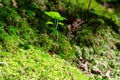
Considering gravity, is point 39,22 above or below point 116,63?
above

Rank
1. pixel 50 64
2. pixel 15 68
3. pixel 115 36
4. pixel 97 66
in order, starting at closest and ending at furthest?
pixel 15 68
pixel 50 64
pixel 97 66
pixel 115 36

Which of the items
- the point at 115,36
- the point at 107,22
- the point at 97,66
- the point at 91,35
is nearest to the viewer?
the point at 97,66

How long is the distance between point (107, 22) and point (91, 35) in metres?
1.00

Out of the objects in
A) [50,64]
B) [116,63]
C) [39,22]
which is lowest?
[116,63]

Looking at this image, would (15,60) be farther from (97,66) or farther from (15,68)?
(97,66)

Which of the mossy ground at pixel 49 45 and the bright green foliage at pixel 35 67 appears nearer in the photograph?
the bright green foliage at pixel 35 67

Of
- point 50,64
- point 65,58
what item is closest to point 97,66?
point 65,58

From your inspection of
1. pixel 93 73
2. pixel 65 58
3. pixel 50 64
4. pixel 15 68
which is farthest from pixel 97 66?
pixel 15 68

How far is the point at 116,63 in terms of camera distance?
516 cm

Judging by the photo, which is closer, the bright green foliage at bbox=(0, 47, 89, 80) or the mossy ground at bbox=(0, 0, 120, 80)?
the bright green foliage at bbox=(0, 47, 89, 80)

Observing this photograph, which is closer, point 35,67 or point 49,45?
point 35,67

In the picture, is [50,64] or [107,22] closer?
[50,64]

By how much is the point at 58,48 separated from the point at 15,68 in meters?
1.25

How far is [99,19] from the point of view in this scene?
6188mm
